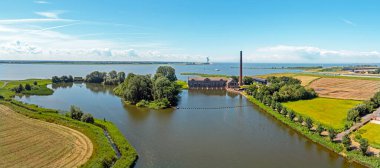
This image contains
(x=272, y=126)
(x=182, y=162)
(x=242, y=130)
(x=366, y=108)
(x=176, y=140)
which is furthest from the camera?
(x=366, y=108)

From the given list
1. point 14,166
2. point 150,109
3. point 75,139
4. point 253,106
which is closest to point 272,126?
point 253,106

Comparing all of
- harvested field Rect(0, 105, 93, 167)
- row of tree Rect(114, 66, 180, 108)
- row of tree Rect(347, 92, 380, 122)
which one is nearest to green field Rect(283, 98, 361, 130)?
row of tree Rect(347, 92, 380, 122)

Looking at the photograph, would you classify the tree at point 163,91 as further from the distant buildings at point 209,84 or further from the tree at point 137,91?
the distant buildings at point 209,84

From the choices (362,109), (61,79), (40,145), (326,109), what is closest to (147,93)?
(40,145)

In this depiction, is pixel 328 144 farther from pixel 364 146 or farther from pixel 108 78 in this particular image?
pixel 108 78

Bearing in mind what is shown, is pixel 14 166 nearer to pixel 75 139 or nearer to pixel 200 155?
pixel 75 139

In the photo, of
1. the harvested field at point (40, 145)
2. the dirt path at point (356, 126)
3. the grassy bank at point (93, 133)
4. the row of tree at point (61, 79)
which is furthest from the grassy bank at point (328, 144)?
the row of tree at point (61, 79)
